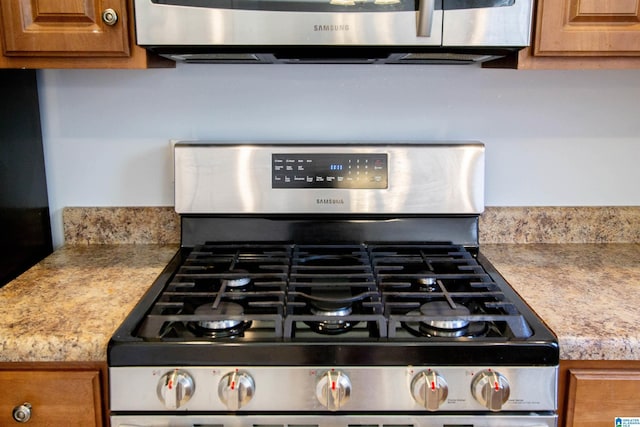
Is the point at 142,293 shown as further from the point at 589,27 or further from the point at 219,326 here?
the point at 589,27

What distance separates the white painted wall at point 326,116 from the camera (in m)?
1.54

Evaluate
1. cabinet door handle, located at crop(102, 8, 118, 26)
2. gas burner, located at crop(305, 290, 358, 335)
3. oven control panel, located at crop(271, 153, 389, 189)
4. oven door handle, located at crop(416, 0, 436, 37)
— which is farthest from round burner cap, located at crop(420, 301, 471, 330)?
cabinet door handle, located at crop(102, 8, 118, 26)

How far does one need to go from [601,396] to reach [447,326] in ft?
1.02

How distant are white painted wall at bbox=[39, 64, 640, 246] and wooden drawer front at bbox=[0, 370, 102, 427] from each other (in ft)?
2.09

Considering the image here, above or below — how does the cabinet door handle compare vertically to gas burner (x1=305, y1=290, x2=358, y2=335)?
above

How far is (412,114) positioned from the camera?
1.57 meters

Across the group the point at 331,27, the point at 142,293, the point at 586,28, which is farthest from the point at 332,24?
the point at 142,293

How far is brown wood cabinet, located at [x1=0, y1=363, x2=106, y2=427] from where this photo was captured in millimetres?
1047

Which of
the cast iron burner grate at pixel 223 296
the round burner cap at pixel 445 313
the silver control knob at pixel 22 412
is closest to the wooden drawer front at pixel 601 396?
the round burner cap at pixel 445 313

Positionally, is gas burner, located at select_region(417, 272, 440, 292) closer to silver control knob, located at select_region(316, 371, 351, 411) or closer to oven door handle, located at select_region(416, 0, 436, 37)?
silver control knob, located at select_region(316, 371, 351, 411)

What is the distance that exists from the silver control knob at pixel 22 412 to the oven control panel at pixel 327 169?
2.37ft

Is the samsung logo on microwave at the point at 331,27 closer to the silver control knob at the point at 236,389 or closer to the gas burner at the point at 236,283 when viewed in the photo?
the gas burner at the point at 236,283

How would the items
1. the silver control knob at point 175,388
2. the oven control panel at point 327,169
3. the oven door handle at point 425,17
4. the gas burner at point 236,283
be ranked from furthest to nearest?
1. the oven control panel at point 327,169
2. the gas burner at point 236,283
3. the oven door handle at point 425,17
4. the silver control knob at point 175,388

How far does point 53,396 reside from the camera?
105 centimetres
